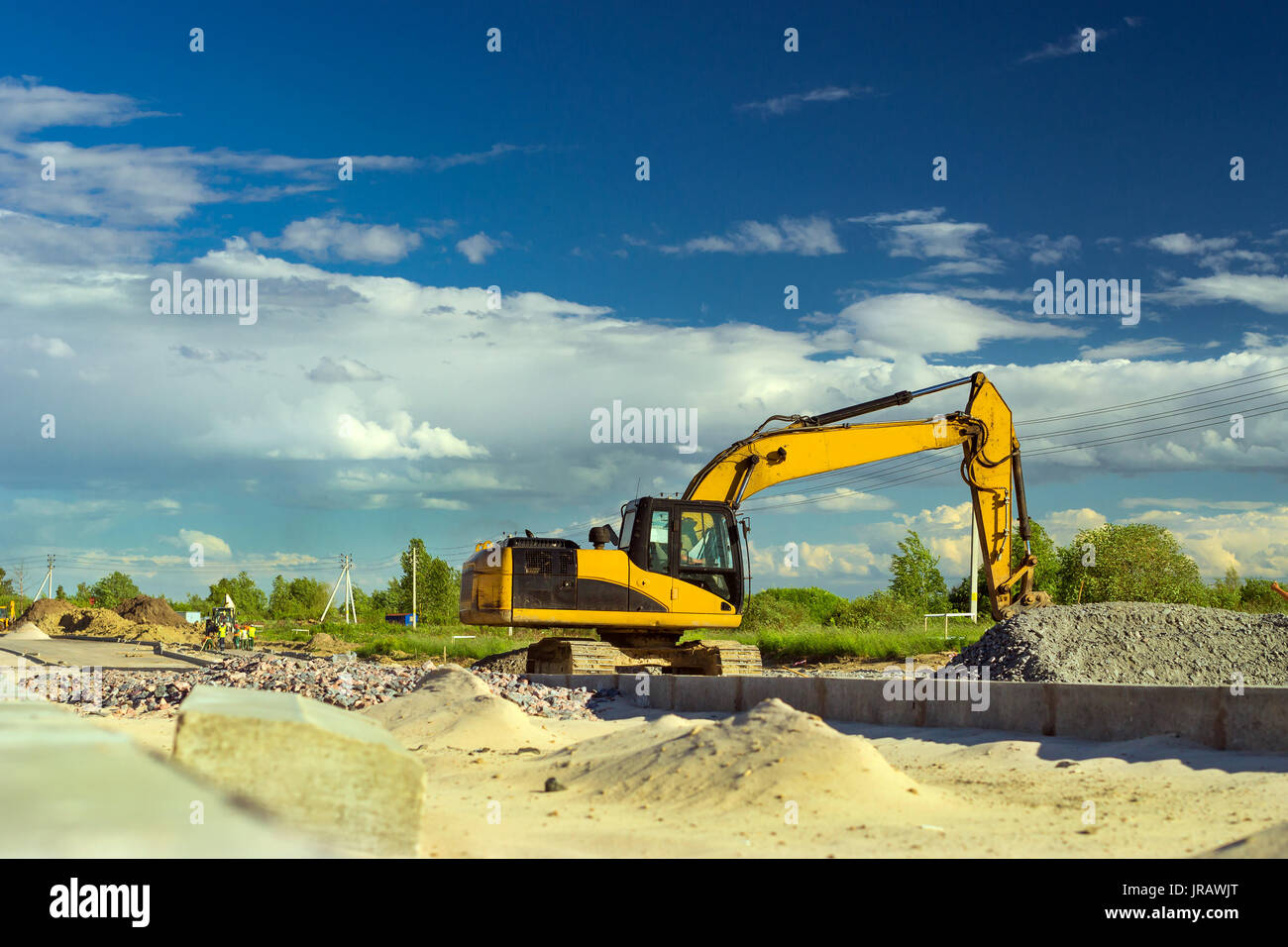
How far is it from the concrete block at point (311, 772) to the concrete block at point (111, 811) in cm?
38

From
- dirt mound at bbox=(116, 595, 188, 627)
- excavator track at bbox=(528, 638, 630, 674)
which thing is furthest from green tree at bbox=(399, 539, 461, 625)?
excavator track at bbox=(528, 638, 630, 674)

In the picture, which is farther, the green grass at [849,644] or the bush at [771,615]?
the bush at [771,615]

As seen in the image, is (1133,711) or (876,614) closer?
(1133,711)

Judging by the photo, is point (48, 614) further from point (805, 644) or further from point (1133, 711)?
point (1133, 711)

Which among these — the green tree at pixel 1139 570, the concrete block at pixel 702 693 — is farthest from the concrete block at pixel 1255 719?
the green tree at pixel 1139 570

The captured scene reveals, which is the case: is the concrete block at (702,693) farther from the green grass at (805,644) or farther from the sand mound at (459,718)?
the green grass at (805,644)

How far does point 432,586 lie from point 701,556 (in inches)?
2137

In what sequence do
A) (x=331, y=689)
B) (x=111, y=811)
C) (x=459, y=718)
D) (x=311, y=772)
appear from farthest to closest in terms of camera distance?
(x=331, y=689)
(x=459, y=718)
(x=311, y=772)
(x=111, y=811)

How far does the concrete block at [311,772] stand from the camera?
4809mm

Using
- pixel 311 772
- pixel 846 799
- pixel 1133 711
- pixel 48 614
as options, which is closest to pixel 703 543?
pixel 1133 711

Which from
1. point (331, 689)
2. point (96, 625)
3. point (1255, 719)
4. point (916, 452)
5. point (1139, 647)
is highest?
point (916, 452)

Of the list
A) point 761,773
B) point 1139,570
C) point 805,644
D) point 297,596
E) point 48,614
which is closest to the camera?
point 761,773

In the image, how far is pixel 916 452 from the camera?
1892 centimetres
